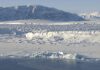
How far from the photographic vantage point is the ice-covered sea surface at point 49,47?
54.6m

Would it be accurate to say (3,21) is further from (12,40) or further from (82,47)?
(82,47)

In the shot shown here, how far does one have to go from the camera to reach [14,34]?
7538 cm

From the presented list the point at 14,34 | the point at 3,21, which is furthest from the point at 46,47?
the point at 3,21

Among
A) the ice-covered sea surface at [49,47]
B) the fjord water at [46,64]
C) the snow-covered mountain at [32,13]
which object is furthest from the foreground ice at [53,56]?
the snow-covered mountain at [32,13]

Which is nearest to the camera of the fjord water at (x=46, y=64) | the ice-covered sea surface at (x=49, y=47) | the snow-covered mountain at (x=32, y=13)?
the fjord water at (x=46, y=64)

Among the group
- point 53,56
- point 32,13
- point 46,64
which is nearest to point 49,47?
point 53,56

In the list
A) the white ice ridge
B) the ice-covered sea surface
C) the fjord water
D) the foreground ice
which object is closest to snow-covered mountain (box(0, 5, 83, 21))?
the ice-covered sea surface

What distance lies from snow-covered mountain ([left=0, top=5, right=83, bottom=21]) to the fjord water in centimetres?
3734

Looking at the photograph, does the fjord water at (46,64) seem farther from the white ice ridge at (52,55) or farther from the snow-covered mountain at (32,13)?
the snow-covered mountain at (32,13)

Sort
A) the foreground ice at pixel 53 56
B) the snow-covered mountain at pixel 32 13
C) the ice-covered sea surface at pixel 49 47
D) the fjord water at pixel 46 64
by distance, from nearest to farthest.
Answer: the fjord water at pixel 46 64
the ice-covered sea surface at pixel 49 47
the foreground ice at pixel 53 56
the snow-covered mountain at pixel 32 13

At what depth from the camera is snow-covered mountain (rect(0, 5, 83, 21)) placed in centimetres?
9394

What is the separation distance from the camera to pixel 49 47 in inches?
2539

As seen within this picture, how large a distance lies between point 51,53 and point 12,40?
1159 centimetres

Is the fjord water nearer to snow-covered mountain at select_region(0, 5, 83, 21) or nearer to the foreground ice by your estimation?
the foreground ice
